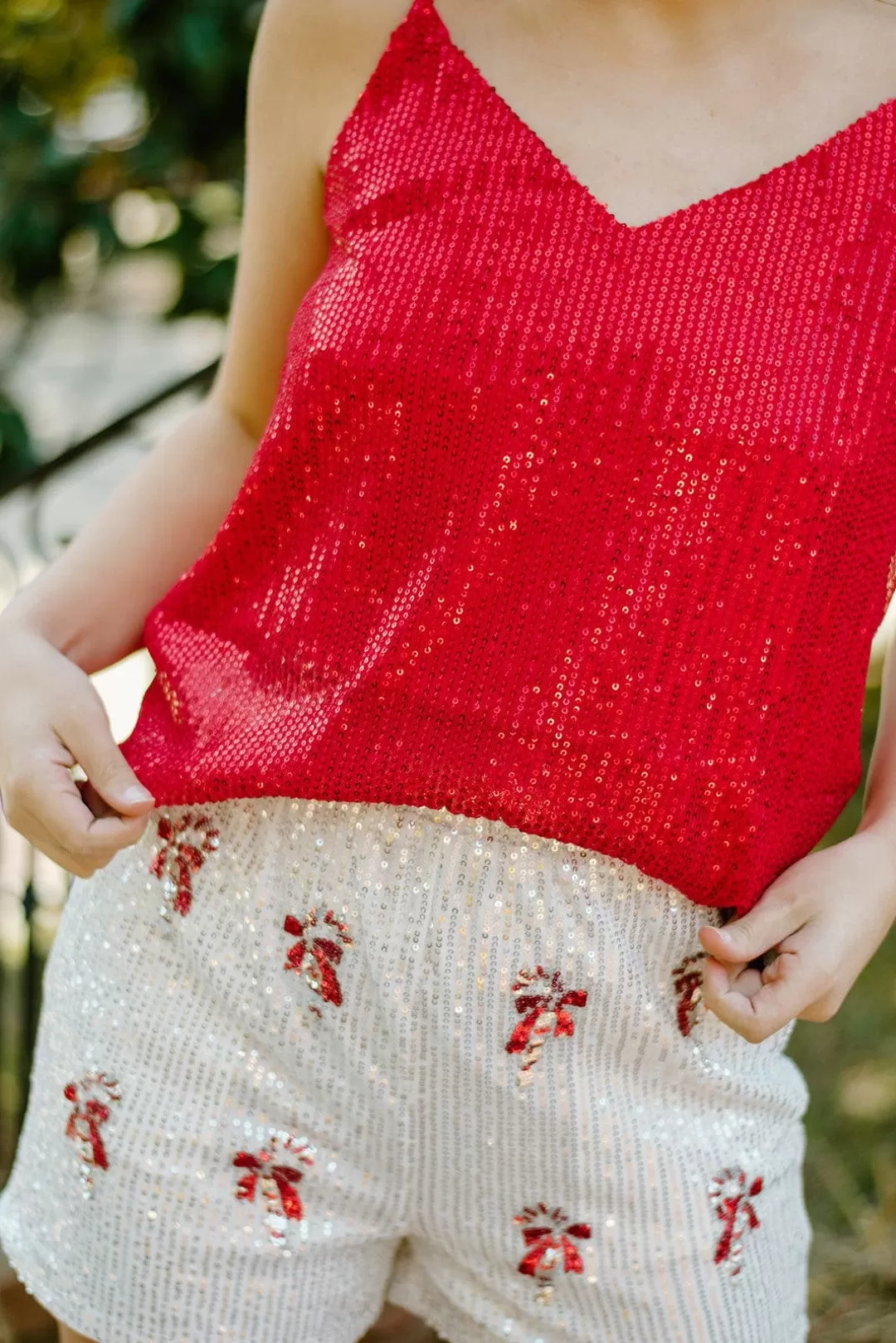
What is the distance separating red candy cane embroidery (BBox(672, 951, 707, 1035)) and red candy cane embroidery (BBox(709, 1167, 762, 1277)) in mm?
99

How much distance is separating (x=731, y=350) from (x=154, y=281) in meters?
2.51

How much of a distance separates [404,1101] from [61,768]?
1.04 feet

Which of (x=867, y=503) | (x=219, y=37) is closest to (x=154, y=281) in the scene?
(x=219, y=37)

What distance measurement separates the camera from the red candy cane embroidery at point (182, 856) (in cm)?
90

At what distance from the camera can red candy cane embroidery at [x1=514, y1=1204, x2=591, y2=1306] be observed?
0.85 m

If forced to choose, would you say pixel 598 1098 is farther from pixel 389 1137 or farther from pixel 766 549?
pixel 766 549

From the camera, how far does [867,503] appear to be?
0.82m

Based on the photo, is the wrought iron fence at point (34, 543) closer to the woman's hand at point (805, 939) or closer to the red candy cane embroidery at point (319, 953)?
the red candy cane embroidery at point (319, 953)

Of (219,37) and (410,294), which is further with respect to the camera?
(219,37)

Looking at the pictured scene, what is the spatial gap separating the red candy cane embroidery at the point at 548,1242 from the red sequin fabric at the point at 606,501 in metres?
0.23

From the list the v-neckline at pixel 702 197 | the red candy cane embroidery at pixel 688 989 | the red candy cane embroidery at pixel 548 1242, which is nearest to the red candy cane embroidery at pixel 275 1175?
the red candy cane embroidery at pixel 548 1242

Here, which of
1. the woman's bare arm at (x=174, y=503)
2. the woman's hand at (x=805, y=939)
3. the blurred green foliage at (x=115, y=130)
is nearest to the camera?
the woman's hand at (x=805, y=939)

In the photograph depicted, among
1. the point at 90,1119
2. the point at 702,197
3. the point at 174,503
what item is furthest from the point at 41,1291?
the point at 702,197

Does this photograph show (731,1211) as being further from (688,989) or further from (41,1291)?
(41,1291)
